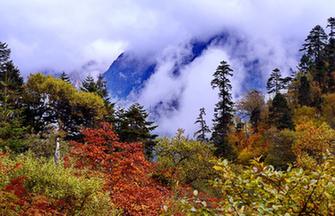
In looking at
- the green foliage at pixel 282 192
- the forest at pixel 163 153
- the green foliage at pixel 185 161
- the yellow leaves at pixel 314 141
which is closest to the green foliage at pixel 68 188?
the forest at pixel 163 153

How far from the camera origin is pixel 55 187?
16.6m

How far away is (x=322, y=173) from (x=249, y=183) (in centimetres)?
74

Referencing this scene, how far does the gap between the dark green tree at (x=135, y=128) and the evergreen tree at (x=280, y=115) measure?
1704 centimetres

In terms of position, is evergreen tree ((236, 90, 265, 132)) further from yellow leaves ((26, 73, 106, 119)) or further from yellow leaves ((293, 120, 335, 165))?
yellow leaves ((26, 73, 106, 119))

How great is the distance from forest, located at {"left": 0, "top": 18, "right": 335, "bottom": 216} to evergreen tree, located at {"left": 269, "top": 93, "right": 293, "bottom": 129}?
120 millimetres

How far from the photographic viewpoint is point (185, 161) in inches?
1289

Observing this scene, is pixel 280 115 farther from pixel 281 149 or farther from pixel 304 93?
pixel 281 149

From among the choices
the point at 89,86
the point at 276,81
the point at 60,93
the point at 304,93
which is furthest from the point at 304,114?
the point at 60,93

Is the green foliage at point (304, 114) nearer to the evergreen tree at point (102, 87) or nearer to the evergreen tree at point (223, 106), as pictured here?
the evergreen tree at point (223, 106)

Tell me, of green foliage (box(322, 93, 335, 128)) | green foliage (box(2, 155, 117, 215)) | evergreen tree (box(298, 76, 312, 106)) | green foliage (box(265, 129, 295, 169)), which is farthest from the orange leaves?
evergreen tree (box(298, 76, 312, 106))

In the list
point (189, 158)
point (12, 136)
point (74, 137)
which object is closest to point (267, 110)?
point (74, 137)

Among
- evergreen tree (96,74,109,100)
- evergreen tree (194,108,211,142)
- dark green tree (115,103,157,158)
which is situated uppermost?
evergreen tree (96,74,109,100)

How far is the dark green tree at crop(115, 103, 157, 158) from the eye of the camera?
43031mm

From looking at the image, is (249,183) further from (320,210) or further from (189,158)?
(189,158)
